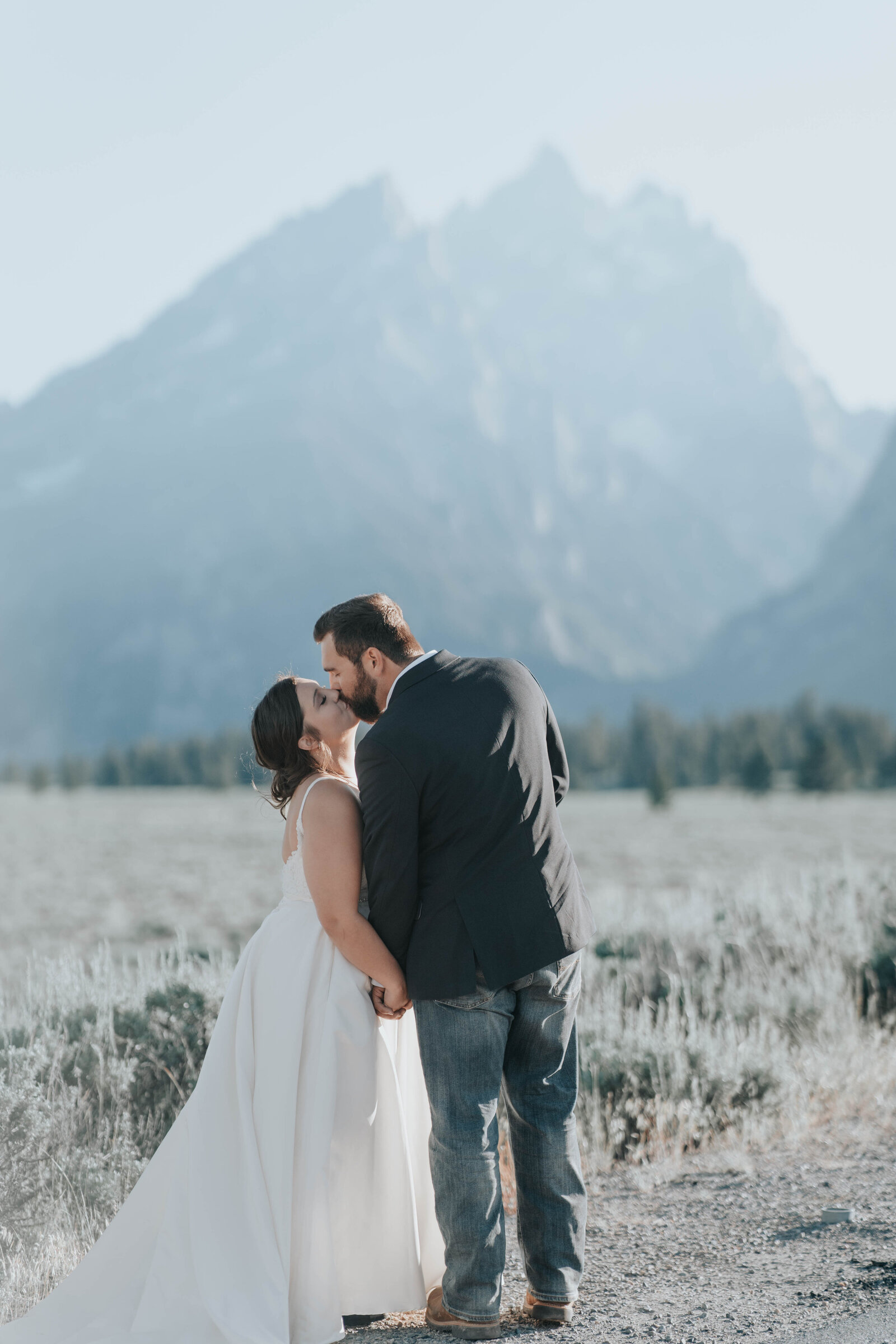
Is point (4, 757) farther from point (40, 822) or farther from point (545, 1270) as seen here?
point (545, 1270)

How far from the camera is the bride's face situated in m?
3.45

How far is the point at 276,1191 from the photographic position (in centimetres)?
319

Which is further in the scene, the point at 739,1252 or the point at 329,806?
the point at 739,1252

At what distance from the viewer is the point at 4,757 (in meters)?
179

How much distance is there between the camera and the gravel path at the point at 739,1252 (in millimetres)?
3281

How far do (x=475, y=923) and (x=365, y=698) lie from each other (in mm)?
744

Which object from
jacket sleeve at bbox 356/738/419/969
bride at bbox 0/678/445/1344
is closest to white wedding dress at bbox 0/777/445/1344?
bride at bbox 0/678/445/1344

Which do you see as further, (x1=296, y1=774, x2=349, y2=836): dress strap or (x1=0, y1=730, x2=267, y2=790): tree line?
(x1=0, y1=730, x2=267, y2=790): tree line

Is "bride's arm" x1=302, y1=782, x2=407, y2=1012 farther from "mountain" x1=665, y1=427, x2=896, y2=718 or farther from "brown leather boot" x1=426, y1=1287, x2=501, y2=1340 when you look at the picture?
"mountain" x1=665, y1=427, x2=896, y2=718

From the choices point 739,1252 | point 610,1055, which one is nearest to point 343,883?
point 739,1252

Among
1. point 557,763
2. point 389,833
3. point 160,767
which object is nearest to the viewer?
point 389,833

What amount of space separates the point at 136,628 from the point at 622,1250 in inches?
7761

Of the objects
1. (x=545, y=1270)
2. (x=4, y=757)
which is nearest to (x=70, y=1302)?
(x=545, y=1270)

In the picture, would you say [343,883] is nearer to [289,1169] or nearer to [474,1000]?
[474,1000]
